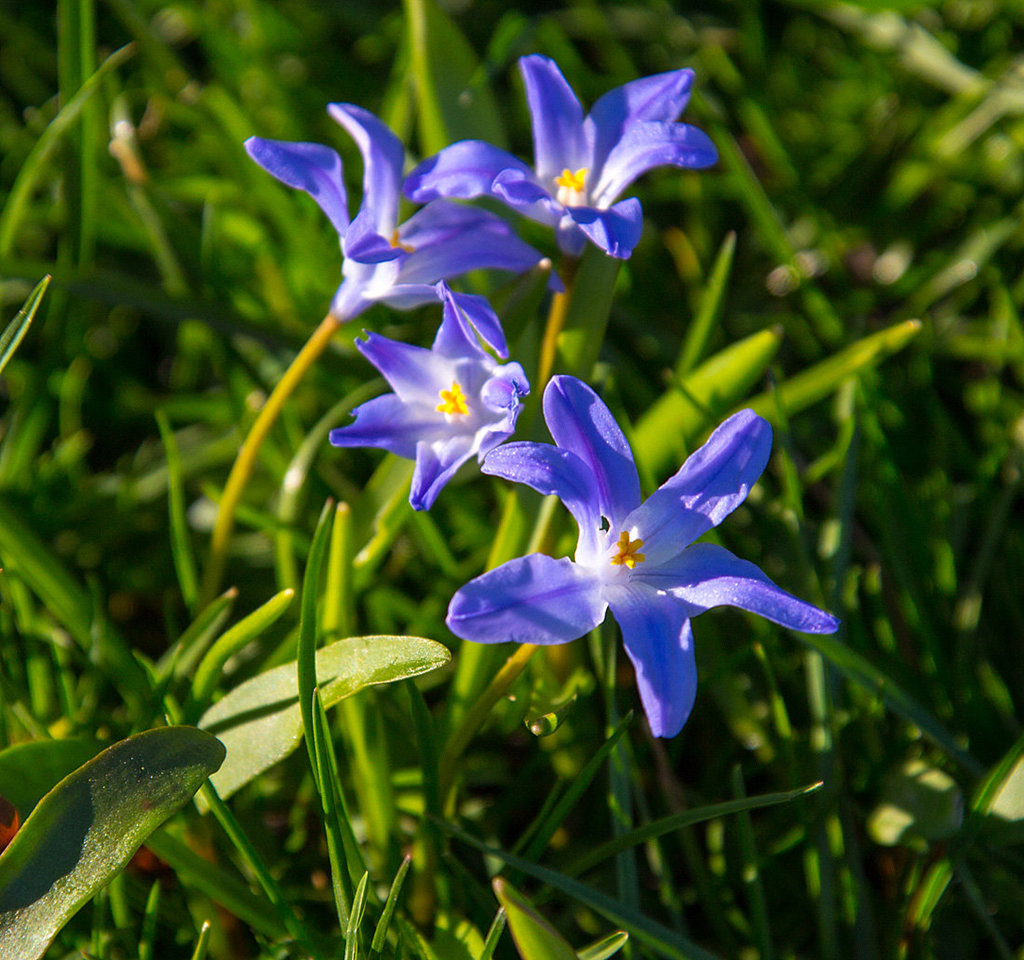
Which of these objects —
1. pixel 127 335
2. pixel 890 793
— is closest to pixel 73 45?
pixel 127 335

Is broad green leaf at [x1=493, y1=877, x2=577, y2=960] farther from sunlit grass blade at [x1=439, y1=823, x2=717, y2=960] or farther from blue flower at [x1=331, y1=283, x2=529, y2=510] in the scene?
blue flower at [x1=331, y1=283, x2=529, y2=510]

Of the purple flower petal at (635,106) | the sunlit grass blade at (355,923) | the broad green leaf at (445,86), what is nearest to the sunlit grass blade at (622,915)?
the sunlit grass blade at (355,923)

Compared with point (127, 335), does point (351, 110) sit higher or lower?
higher

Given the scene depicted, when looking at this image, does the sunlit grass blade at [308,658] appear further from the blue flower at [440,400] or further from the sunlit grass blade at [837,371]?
the sunlit grass blade at [837,371]

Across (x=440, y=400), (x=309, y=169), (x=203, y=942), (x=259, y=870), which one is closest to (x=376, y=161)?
(x=309, y=169)

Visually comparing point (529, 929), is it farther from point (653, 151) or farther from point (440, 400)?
point (653, 151)

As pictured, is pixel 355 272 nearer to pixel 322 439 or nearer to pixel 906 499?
pixel 322 439
